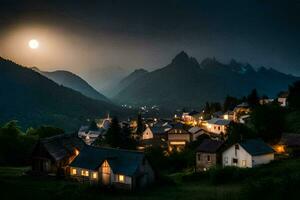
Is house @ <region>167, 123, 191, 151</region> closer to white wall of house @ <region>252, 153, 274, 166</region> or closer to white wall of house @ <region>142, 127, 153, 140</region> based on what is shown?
white wall of house @ <region>142, 127, 153, 140</region>

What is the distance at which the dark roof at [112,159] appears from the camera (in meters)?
46.6

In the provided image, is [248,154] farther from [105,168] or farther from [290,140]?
[105,168]

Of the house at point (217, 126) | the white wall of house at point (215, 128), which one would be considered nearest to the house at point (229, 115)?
the house at point (217, 126)

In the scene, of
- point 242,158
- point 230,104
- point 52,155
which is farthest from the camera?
point 230,104

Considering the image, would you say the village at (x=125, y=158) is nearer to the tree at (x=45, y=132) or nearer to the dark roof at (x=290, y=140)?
the dark roof at (x=290, y=140)

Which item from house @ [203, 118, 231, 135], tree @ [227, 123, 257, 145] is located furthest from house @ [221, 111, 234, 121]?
tree @ [227, 123, 257, 145]

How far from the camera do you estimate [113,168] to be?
47.2 metres

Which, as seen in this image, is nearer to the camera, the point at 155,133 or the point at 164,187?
the point at 164,187

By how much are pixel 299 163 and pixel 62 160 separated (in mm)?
33009

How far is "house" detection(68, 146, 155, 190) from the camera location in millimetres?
45906

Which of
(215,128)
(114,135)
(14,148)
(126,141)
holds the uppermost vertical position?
(215,128)

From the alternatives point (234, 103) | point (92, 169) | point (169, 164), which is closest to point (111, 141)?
point (169, 164)

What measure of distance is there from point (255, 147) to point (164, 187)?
1905cm

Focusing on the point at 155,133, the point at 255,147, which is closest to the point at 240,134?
the point at 255,147
